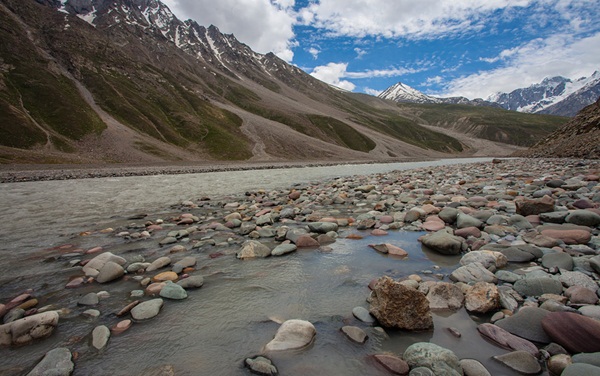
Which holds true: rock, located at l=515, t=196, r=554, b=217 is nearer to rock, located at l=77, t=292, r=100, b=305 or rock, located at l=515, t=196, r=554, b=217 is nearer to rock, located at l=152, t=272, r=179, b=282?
rock, located at l=152, t=272, r=179, b=282

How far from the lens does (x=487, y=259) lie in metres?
5.62

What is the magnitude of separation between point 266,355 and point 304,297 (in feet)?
5.27

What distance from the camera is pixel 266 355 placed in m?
3.53

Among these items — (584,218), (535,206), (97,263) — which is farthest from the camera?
(535,206)

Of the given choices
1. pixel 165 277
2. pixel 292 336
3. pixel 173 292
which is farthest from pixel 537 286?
pixel 165 277

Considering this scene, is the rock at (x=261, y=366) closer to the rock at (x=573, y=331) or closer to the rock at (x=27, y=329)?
the rock at (x=27, y=329)

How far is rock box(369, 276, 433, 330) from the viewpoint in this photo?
13.0 ft

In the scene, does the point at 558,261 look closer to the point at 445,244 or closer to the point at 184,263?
the point at 445,244

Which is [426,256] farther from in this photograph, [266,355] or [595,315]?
[266,355]

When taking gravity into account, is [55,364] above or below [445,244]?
below

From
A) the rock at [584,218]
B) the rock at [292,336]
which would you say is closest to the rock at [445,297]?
the rock at [292,336]

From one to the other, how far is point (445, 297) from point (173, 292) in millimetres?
4674

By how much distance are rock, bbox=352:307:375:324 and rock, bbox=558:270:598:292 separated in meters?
3.20

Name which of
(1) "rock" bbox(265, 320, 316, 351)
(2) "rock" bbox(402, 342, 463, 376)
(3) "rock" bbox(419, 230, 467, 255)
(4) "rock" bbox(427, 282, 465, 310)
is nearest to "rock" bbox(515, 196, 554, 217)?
(3) "rock" bbox(419, 230, 467, 255)
